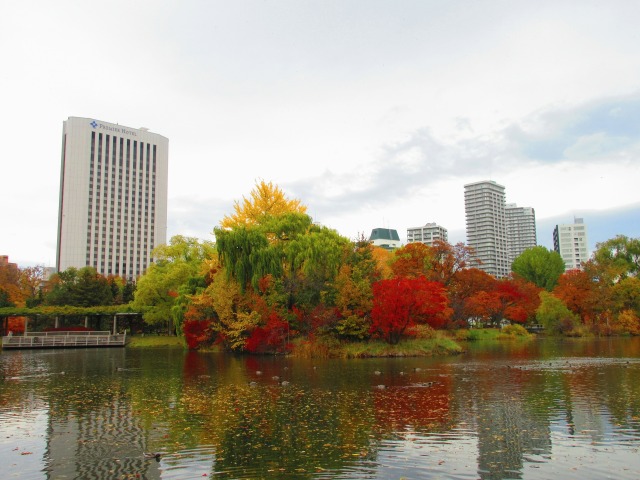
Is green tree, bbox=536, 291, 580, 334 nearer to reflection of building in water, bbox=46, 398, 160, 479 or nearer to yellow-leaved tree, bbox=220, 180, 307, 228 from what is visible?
yellow-leaved tree, bbox=220, 180, 307, 228

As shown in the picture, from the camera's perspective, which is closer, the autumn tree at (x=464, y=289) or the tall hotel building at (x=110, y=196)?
the autumn tree at (x=464, y=289)

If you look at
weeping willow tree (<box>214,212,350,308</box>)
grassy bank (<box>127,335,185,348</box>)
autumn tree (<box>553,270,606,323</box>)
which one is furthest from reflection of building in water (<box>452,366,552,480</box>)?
autumn tree (<box>553,270,606,323</box>)

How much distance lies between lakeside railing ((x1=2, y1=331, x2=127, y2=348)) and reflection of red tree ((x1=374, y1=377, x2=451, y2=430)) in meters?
46.1

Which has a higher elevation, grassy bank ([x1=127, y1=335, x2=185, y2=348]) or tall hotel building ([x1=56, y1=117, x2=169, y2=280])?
tall hotel building ([x1=56, y1=117, x2=169, y2=280])

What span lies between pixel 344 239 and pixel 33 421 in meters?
31.4

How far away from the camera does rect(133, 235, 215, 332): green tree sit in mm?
59406

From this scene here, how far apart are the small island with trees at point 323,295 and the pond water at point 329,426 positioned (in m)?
11.9

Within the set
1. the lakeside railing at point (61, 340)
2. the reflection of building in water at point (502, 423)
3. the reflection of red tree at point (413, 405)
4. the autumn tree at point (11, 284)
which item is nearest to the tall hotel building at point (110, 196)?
the autumn tree at point (11, 284)

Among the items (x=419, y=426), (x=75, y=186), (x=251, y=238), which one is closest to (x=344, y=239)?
(x=251, y=238)

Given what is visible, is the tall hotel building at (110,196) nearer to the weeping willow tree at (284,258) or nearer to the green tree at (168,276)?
the green tree at (168,276)

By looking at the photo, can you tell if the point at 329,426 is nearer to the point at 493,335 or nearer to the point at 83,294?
the point at 493,335

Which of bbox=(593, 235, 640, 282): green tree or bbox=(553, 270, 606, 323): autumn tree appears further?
bbox=(593, 235, 640, 282): green tree

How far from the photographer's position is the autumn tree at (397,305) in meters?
35.0

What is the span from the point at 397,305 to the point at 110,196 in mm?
131866
